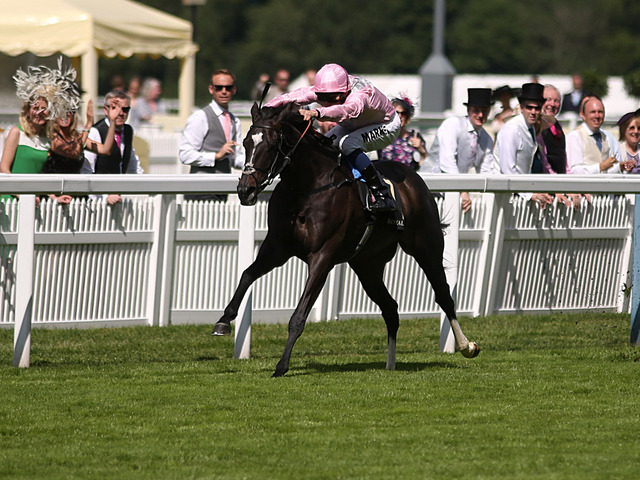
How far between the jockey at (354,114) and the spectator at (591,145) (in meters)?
4.10

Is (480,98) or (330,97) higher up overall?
(330,97)

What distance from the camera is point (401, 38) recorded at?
242ft

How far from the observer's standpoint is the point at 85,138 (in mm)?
10609

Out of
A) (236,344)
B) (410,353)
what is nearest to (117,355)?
(236,344)

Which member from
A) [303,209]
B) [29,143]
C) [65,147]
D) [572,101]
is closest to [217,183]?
[303,209]

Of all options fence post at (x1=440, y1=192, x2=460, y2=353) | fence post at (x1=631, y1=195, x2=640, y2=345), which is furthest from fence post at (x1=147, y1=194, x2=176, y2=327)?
fence post at (x1=631, y1=195, x2=640, y2=345)

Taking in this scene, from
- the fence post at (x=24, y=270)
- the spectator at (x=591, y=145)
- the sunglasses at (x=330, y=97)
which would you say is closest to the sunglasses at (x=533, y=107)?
the spectator at (x=591, y=145)

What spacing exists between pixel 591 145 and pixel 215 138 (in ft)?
12.1

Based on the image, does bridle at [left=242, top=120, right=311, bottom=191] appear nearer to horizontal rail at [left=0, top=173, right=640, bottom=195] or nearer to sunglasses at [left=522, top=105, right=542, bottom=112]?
horizontal rail at [left=0, top=173, right=640, bottom=195]

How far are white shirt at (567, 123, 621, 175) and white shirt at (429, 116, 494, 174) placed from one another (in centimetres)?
100

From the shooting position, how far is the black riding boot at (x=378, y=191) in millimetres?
8352

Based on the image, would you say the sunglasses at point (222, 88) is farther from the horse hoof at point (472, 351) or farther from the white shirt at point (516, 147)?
the horse hoof at point (472, 351)

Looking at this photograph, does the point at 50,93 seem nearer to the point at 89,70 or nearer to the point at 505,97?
the point at 505,97

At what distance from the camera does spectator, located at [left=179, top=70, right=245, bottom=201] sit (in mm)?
11195
